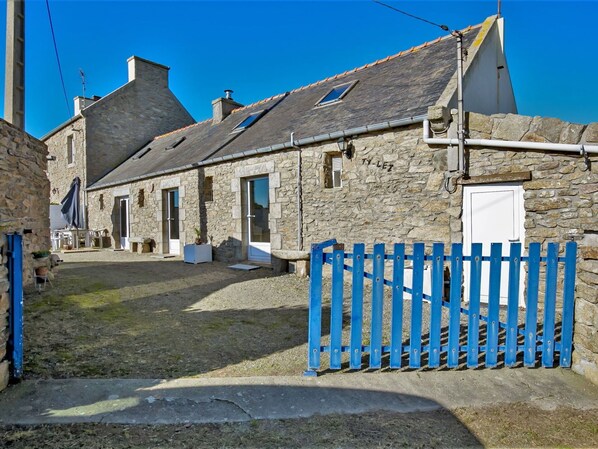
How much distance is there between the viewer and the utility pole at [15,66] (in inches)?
246

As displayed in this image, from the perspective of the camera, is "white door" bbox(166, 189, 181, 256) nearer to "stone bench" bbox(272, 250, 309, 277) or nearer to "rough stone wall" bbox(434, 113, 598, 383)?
"stone bench" bbox(272, 250, 309, 277)

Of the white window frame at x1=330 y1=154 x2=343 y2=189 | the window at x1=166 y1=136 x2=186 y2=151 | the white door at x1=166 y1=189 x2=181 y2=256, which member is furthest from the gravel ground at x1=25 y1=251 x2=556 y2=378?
the window at x1=166 y1=136 x2=186 y2=151

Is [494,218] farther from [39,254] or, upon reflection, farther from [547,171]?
[39,254]

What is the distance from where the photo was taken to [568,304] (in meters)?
3.08

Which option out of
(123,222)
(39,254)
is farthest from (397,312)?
(123,222)

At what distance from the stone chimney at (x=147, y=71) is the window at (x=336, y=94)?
11360mm

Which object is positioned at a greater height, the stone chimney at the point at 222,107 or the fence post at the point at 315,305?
the stone chimney at the point at 222,107

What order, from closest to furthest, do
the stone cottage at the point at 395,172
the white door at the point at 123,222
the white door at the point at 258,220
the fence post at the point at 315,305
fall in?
1. the fence post at the point at 315,305
2. the stone cottage at the point at 395,172
3. the white door at the point at 258,220
4. the white door at the point at 123,222

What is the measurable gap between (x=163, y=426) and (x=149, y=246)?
1118 centimetres

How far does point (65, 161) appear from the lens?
56.4 feet

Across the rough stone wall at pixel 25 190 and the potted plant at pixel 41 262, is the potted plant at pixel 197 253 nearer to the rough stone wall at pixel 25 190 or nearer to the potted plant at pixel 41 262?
the rough stone wall at pixel 25 190

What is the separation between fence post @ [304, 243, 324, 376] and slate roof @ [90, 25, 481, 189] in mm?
4305

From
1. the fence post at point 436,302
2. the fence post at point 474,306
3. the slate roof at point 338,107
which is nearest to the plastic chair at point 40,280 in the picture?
the slate roof at point 338,107

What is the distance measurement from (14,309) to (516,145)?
241 inches
